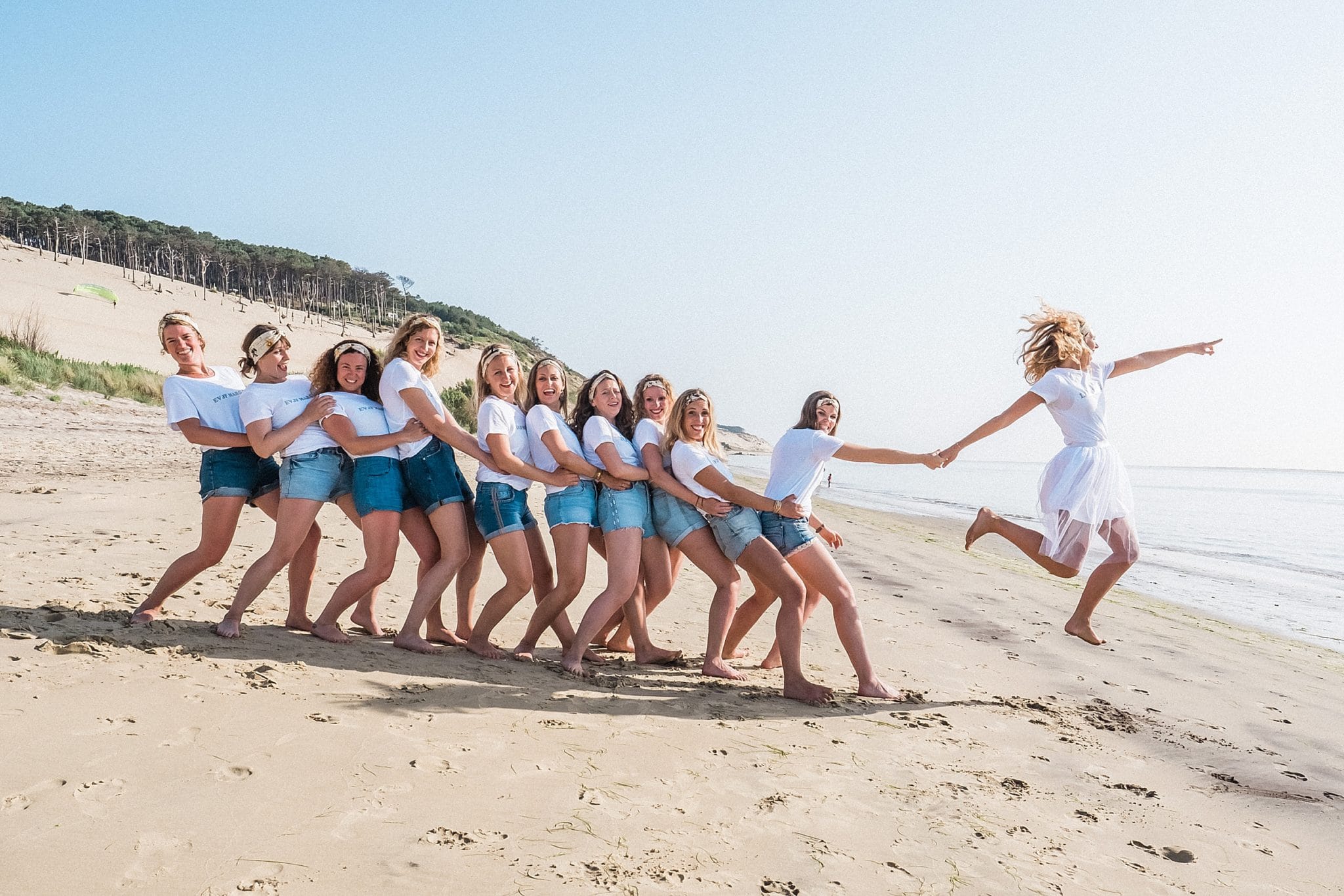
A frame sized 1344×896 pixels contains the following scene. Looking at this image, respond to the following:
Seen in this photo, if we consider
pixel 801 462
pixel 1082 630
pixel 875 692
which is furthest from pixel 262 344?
pixel 1082 630

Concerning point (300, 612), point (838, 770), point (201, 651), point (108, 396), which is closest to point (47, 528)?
point (300, 612)

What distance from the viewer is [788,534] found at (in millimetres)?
5391

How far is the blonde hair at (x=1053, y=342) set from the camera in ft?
19.2

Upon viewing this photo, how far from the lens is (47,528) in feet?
24.4

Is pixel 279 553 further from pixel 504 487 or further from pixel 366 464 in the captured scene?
pixel 504 487

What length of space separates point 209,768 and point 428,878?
1079mm

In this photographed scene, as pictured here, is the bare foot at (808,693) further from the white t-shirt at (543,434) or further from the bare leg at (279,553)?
the bare leg at (279,553)

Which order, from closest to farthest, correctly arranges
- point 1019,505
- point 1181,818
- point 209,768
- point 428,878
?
point 428,878 → point 209,768 → point 1181,818 → point 1019,505

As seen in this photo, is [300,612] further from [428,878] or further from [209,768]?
[428,878]

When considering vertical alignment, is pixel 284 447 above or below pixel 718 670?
above

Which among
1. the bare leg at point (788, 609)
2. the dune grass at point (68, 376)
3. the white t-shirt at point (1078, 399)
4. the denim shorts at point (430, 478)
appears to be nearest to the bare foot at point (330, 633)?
the denim shorts at point (430, 478)

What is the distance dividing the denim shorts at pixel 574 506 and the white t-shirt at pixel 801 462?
1.12 m

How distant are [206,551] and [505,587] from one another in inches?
68.8

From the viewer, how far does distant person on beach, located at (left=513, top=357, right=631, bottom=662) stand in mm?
5406
